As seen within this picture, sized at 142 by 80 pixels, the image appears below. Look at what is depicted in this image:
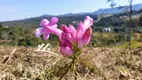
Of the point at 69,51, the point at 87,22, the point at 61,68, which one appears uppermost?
the point at 87,22

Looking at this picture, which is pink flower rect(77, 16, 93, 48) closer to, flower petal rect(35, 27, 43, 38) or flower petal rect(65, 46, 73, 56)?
flower petal rect(65, 46, 73, 56)

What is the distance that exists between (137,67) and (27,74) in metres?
1.23

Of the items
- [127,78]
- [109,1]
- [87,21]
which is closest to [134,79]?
[127,78]

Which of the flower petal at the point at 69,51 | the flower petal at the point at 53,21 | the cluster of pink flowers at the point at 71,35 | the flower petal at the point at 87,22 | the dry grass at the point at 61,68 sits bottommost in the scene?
the dry grass at the point at 61,68

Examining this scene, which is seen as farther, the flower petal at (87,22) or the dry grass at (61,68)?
the dry grass at (61,68)

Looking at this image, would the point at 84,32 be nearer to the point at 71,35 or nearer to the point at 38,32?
the point at 71,35

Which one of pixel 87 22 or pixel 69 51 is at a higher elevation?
pixel 87 22

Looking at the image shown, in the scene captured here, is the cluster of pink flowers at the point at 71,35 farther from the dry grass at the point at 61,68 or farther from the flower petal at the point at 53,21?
the dry grass at the point at 61,68

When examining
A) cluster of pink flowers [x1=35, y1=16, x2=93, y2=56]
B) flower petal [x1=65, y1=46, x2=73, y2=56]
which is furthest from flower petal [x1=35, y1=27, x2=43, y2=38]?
flower petal [x1=65, y1=46, x2=73, y2=56]

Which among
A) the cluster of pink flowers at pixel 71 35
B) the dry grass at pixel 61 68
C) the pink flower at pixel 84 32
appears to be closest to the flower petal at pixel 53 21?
the cluster of pink flowers at pixel 71 35

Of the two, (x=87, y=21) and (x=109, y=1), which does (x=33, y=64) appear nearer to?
(x=87, y=21)

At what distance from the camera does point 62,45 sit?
1.49m

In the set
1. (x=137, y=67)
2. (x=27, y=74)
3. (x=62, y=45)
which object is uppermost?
(x=62, y=45)

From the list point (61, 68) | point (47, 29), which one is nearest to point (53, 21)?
point (47, 29)
